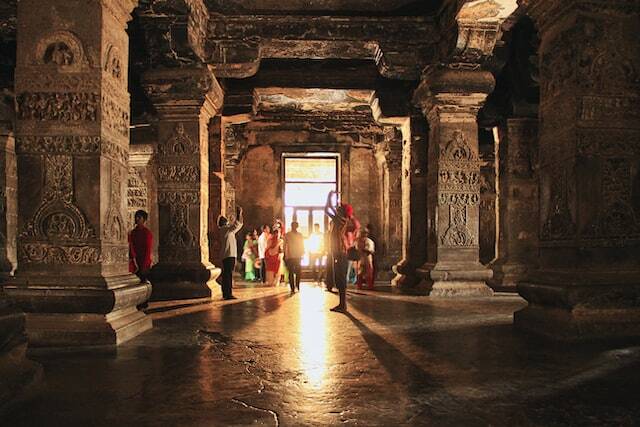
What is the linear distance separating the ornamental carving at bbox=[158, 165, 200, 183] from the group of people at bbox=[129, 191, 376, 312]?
0.89 meters

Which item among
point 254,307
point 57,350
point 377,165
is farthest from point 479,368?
point 377,165

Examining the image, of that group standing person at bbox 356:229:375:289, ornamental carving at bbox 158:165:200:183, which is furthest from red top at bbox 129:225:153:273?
standing person at bbox 356:229:375:289

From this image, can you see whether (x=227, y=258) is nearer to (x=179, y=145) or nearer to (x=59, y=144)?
(x=179, y=145)

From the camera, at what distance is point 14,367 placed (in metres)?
2.83

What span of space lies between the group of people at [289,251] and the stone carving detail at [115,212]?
194 cm

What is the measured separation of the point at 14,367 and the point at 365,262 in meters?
9.09

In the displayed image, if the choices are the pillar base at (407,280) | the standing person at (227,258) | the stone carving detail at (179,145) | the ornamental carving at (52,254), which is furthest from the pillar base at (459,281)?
the ornamental carving at (52,254)

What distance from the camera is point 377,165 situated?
1791 centimetres

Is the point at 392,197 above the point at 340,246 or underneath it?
above

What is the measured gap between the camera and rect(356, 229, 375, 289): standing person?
37.0 ft

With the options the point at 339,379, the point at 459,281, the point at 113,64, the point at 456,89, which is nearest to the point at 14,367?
the point at 339,379

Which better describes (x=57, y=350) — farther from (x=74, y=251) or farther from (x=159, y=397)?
(x=159, y=397)

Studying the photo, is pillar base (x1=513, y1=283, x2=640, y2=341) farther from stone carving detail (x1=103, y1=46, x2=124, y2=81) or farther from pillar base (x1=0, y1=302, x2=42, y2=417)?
stone carving detail (x1=103, y1=46, x2=124, y2=81)

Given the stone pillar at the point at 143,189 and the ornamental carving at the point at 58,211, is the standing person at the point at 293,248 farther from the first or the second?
the ornamental carving at the point at 58,211
